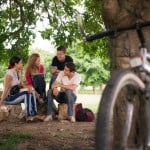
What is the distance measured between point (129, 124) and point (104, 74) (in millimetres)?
55227

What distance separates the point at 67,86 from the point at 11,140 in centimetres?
295

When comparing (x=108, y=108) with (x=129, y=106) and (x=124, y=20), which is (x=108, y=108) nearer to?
(x=129, y=106)

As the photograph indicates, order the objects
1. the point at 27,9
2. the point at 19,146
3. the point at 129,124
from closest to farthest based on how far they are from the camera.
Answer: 1. the point at 129,124
2. the point at 19,146
3. the point at 27,9

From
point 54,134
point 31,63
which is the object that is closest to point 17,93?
point 31,63

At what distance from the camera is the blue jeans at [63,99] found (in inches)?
412

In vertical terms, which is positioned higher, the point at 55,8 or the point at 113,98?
the point at 55,8

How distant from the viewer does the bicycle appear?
2633 millimetres

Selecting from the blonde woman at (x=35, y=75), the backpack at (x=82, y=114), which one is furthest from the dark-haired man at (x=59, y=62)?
the backpack at (x=82, y=114)

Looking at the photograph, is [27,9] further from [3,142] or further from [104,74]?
[104,74]

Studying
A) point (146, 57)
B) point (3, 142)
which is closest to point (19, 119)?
point (3, 142)

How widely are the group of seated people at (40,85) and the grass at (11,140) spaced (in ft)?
7.74

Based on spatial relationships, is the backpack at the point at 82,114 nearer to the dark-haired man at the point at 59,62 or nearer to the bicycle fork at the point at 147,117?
the dark-haired man at the point at 59,62

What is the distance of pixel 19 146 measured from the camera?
7184mm

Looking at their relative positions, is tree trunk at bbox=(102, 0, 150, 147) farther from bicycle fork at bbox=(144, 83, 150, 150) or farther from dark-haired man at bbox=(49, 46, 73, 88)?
dark-haired man at bbox=(49, 46, 73, 88)
